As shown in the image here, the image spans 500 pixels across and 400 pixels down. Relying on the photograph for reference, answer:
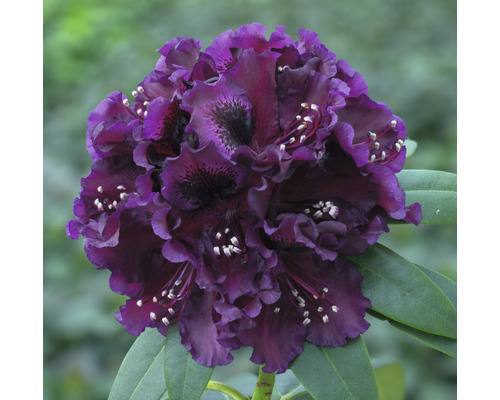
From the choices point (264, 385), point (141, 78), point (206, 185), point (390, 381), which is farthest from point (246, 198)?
point (141, 78)

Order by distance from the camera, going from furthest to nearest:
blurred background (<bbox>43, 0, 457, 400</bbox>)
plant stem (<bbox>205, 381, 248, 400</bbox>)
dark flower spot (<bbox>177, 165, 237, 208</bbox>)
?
1. blurred background (<bbox>43, 0, 457, 400</bbox>)
2. plant stem (<bbox>205, 381, 248, 400</bbox>)
3. dark flower spot (<bbox>177, 165, 237, 208</bbox>)

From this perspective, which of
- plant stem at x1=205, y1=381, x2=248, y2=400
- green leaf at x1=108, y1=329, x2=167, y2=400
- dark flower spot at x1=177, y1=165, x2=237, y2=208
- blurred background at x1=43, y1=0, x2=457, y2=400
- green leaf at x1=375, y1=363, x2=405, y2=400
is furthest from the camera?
blurred background at x1=43, y1=0, x2=457, y2=400

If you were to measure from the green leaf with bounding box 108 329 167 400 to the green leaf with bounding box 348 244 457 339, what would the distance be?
12.7 inches

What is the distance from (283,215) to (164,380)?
1.04 feet

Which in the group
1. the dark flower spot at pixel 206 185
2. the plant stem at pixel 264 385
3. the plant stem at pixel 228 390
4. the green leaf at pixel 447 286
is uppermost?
the dark flower spot at pixel 206 185

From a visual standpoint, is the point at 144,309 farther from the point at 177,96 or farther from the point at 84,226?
the point at 177,96

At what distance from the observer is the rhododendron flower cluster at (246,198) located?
76 cm

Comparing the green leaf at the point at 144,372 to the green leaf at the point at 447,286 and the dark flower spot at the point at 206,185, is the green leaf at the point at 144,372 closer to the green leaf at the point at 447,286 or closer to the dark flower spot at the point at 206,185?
the dark flower spot at the point at 206,185

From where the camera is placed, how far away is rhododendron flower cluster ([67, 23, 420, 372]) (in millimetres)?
757

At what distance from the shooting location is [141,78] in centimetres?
288

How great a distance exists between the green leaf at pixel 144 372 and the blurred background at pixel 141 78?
21.6 inches

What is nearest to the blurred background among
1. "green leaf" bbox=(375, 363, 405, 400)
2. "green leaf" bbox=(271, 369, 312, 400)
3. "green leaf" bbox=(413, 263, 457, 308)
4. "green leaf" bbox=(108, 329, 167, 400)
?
"green leaf" bbox=(375, 363, 405, 400)

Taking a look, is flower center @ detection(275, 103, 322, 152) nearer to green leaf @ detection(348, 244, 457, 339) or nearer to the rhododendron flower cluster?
the rhododendron flower cluster

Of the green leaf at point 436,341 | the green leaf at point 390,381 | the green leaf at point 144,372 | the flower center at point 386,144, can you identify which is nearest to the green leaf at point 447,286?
the green leaf at point 436,341
